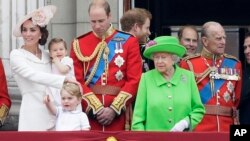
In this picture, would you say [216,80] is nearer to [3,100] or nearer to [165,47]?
[165,47]

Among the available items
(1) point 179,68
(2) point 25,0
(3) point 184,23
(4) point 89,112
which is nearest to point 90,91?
(4) point 89,112

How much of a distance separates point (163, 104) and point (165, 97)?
0.07m

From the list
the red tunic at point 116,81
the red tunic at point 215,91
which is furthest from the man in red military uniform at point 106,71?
the red tunic at point 215,91

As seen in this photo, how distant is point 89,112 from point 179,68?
3.01 feet

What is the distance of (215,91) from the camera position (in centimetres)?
1069

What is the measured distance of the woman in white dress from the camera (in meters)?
10.3

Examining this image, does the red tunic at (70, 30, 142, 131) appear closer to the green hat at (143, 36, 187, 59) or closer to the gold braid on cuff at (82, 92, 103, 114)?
the gold braid on cuff at (82, 92, 103, 114)

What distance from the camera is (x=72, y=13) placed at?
13.2 metres

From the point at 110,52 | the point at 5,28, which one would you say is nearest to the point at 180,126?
the point at 110,52

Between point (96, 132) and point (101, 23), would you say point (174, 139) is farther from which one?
point (101, 23)

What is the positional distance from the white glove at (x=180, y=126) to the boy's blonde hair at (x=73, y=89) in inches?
34.5

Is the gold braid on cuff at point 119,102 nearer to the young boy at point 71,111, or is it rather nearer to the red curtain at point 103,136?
the young boy at point 71,111

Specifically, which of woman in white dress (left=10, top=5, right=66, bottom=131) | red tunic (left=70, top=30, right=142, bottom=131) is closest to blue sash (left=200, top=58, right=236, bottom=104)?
red tunic (left=70, top=30, right=142, bottom=131)

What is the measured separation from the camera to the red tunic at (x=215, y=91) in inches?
418
